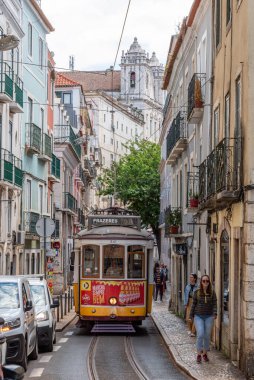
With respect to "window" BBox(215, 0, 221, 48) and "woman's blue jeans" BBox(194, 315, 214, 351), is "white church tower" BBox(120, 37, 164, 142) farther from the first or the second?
"woman's blue jeans" BBox(194, 315, 214, 351)

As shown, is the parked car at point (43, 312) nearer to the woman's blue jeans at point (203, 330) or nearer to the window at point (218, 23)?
the woman's blue jeans at point (203, 330)

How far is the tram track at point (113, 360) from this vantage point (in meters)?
16.4

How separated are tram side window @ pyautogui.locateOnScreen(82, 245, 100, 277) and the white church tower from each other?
114m

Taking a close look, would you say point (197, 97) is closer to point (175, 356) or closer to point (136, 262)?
point (136, 262)

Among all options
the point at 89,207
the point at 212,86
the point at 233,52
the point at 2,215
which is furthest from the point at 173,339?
the point at 89,207

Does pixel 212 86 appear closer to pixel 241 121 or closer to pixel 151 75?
pixel 241 121

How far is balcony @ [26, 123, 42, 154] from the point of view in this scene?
1547 inches

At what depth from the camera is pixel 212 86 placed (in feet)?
72.3

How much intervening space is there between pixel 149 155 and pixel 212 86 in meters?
62.2

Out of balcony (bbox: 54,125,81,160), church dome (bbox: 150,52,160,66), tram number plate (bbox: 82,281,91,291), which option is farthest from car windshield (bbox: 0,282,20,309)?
church dome (bbox: 150,52,160,66)

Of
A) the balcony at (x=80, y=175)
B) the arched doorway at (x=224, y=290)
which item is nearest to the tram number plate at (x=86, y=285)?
the arched doorway at (x=224, y=290)

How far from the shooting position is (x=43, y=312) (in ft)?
67.9

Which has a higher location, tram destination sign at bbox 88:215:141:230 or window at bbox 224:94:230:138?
window at bbox 224:94:230:138

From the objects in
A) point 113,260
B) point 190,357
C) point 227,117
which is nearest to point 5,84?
point 113,260
